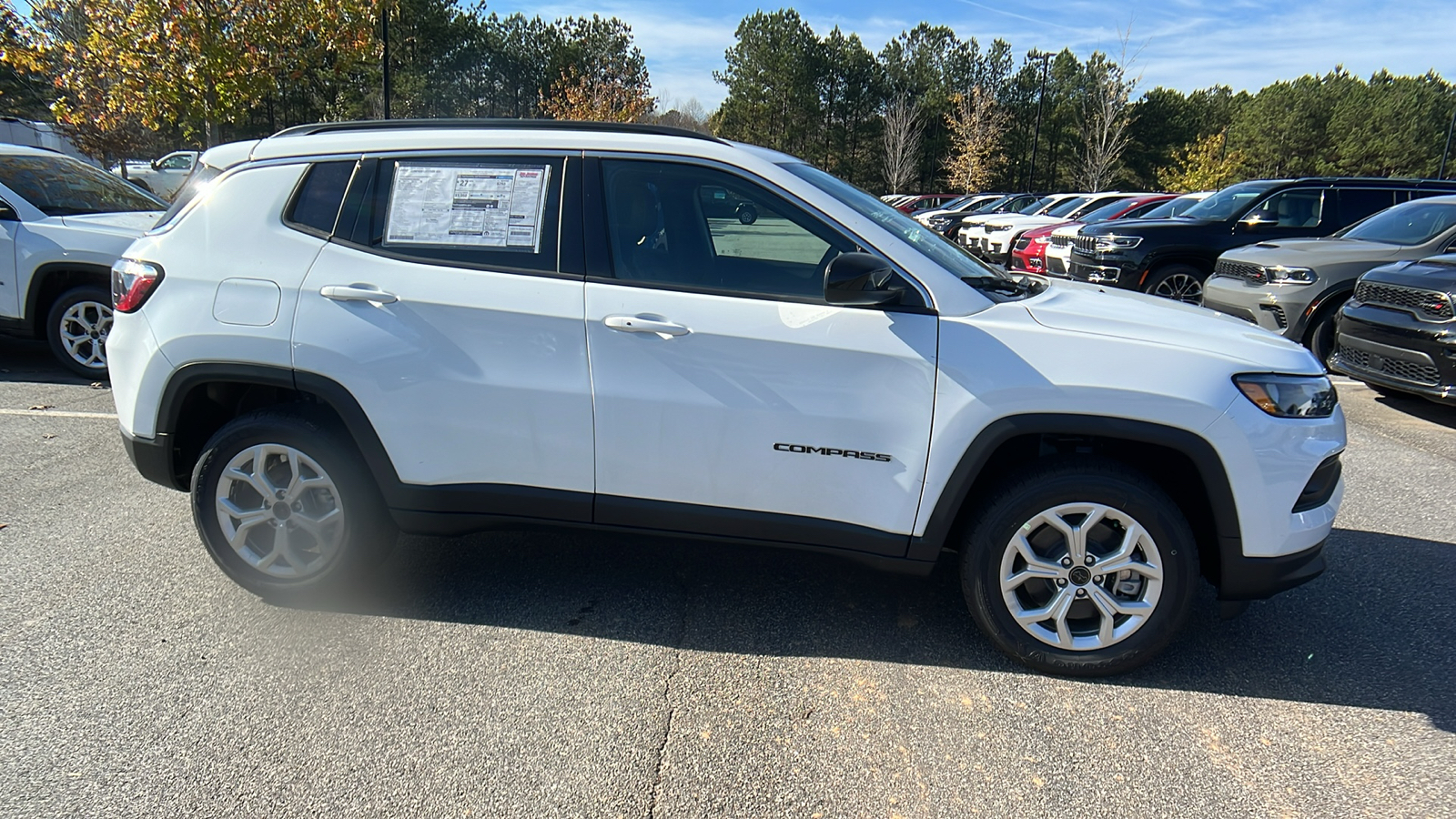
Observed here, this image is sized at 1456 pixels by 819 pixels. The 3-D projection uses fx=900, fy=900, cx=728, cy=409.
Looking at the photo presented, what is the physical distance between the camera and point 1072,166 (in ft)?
186

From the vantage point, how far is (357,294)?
322 centimetres

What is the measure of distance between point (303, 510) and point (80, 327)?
16.5 ft

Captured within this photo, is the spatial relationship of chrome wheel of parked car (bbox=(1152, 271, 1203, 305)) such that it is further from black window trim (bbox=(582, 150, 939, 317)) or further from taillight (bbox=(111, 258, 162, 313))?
taillight (bbox=(111, 258, 162, 313))

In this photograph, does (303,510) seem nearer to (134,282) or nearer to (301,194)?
(134,282)

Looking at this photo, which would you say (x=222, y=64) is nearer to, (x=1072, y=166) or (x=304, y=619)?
(x=304, y=619)

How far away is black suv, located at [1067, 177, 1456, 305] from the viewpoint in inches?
409

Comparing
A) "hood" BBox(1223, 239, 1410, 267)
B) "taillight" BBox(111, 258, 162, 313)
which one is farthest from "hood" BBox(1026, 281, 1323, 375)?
"hood" BBox(1223, 239, 1410, 267)

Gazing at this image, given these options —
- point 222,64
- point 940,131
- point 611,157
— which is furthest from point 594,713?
point 940,131

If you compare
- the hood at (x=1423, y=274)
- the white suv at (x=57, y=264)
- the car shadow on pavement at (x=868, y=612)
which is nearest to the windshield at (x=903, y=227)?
the car shadow on pavement at (x=868, y=612)

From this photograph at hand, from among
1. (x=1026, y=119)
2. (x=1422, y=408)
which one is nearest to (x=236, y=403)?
(x=1422, y=408)

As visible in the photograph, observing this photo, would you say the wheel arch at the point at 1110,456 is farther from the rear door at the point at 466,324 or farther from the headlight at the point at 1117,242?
the headlight at the point at 1117,242

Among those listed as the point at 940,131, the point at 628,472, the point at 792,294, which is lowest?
the point at 628,472

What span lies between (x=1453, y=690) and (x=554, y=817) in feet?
9.89

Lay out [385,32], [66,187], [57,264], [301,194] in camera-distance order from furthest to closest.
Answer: [385,32] → [66,187] → [57,264] → [301,194]
